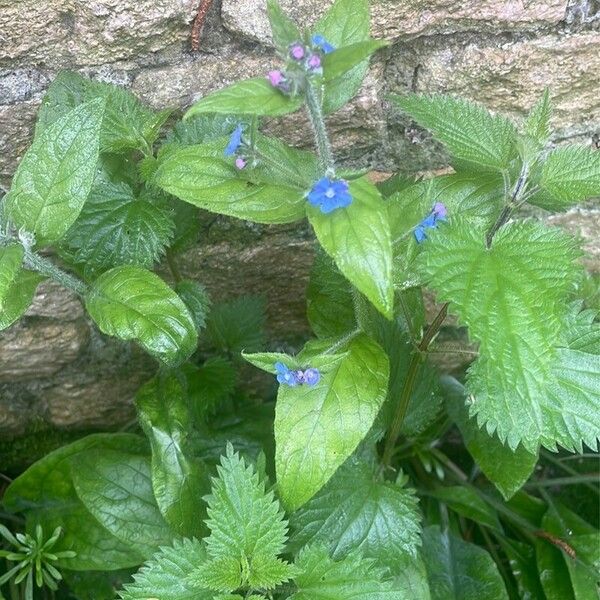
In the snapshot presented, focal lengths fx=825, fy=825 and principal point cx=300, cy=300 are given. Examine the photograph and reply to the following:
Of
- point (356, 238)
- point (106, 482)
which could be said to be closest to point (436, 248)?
point (356, 238)

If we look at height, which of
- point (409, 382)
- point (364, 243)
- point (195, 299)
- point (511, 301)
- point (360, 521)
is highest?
point (364, 243)

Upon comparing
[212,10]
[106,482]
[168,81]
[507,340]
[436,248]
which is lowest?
[106,482]

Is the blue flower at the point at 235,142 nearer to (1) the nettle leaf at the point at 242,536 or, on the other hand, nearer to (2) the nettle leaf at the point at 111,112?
(2) the nettle leaf at the point at 111,112

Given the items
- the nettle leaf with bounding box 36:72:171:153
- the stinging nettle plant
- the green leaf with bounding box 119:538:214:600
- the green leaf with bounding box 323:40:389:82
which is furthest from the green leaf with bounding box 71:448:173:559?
the green leaf with bounding box 323:40:389:82

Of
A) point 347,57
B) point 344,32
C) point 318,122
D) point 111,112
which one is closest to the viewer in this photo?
point 347,57

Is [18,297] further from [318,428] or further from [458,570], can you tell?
[458,570]

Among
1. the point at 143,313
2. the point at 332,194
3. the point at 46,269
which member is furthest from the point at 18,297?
the point at 332,194

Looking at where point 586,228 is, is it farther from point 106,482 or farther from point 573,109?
point 106,482
